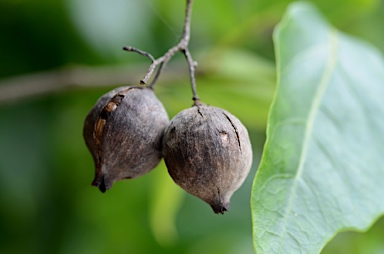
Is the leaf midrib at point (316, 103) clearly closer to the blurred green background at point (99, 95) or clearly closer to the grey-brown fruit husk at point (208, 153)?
the grey-brown fruit husk at point (208, 153)

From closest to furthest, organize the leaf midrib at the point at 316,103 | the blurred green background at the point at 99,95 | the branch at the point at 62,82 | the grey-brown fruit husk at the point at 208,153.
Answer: the grey-brown fruit husk at the point at 208,153
the leaf midrib at the point at 316,103
the branch at the point at 62,82
the blurred green background at the point at 99,95

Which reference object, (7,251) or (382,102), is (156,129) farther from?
(7,251)

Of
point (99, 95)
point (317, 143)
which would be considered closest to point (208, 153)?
point (317, 143)

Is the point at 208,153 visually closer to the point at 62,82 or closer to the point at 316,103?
the point at 316,103

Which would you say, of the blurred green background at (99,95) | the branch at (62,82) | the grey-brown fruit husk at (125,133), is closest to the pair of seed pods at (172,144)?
the grey-brown fruit husk at (125,133)

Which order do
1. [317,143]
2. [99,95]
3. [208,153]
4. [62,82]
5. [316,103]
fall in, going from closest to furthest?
[208,153], [317,143], [316,103], [62,82], [99,95]

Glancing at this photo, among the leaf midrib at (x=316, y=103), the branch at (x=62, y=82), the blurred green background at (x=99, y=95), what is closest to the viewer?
the leaf midrib at (x=316, y=103)
